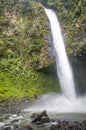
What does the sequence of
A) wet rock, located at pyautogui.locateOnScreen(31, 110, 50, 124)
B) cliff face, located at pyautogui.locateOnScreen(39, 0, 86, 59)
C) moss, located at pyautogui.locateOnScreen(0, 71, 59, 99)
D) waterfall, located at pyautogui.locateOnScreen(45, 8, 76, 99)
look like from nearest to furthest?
wet rock, located at pyautogui.locateOnScreen(31, 110, 50, 124) < moss, located at pyautogui.locateOnScreen(0, 71, 59, 99) < waterfall, located at pyautogui.locateOnScreen(45, 8, 76, 99) < cliff face, located at pyautogui.locateOnScreen(39, 0, 86, 59)

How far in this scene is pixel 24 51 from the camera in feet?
103

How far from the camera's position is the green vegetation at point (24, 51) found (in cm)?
2914

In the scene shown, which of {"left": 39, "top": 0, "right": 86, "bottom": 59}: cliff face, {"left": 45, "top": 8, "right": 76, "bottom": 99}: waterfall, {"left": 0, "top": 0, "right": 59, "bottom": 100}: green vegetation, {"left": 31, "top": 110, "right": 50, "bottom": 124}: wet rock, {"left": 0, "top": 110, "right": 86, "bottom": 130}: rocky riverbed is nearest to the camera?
{"left": 0, "top": 110, "right": 86, "bottom": 130}: rocky riverbed

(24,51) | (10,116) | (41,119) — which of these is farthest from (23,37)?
(41,119)

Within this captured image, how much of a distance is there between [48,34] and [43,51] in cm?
196

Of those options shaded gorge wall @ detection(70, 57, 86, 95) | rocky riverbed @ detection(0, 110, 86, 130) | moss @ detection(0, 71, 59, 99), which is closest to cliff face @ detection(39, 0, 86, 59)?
shaded gorge wall @ detection(70, 57, 86, 95)

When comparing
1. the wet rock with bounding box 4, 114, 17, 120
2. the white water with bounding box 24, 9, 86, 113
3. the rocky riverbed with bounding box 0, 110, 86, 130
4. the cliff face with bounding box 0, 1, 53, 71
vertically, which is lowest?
the rocky riverbed with bounding box 0, 110, 86, 130

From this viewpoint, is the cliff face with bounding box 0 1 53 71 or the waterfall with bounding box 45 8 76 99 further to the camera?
the cliff face with bounding box 0 1 53 71

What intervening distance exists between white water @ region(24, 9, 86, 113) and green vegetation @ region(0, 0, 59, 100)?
2.59ft

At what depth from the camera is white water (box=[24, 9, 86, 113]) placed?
27.1m

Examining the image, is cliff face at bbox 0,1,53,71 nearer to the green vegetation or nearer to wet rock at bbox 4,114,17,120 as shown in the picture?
the green vegetation

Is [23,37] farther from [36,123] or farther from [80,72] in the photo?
[36,123]

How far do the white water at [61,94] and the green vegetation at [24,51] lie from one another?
2.59ft

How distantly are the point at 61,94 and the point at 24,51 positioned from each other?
5.65 meters
